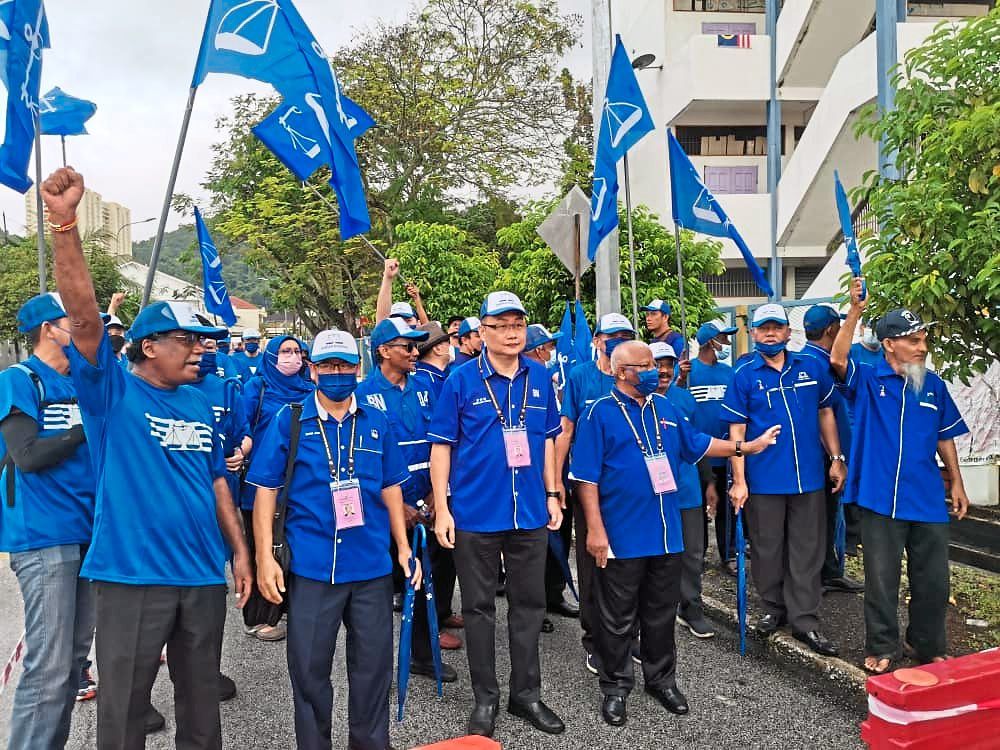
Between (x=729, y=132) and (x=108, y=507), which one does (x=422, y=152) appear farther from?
(x=108, y=507)

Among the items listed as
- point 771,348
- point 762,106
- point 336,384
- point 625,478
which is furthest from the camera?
point 762,106

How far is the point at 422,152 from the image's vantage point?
2603 centimetres

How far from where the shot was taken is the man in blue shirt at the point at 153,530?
10.3 ft

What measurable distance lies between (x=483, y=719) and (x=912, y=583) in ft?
8.05

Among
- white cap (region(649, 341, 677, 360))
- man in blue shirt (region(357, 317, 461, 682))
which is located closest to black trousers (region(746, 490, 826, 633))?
white cap (region(649, 341, 677, 360))

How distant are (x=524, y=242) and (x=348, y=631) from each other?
9.92 meters

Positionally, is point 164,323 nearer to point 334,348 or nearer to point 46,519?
point 334,348

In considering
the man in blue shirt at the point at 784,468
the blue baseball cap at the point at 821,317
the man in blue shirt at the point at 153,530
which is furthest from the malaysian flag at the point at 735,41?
the man in blue shirt at the point at 153,530

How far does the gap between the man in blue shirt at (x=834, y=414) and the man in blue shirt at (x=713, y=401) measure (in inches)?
30.7

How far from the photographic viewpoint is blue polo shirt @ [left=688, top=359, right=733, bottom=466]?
6.81 metres

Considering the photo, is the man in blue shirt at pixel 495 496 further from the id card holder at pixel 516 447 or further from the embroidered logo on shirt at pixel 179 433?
the embroidered logo on shirt at pixel 179 433

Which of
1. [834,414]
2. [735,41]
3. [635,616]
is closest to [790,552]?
[834,414]

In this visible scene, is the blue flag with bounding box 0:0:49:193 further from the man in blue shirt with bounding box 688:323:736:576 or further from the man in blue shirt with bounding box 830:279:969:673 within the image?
the man in blue shirt with bounding box 830:279:969:673

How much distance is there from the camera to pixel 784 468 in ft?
17.7
